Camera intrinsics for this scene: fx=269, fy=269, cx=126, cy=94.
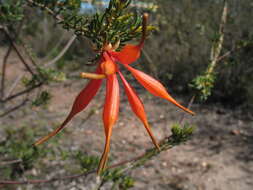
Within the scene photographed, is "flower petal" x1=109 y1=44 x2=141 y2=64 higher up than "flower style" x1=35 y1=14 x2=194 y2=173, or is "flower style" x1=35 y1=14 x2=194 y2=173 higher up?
"flower petal" x1=109 y1=44 x2=141 y2=64

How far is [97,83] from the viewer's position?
0.48 metres

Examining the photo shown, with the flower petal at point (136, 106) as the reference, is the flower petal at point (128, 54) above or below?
above

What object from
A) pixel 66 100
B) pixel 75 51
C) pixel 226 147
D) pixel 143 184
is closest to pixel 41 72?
pixel 143 184

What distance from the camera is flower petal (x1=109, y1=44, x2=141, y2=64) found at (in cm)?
45

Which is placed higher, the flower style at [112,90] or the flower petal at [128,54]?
the flower petal at [128,54]

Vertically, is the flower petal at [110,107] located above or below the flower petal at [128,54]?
below

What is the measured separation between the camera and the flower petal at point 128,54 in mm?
449

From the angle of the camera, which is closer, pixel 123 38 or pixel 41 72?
pixel 123 38

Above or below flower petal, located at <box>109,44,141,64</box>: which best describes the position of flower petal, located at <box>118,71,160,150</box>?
below

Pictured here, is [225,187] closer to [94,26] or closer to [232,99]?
[232,99]

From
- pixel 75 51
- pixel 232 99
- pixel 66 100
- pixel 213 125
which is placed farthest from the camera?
pixel 75 51

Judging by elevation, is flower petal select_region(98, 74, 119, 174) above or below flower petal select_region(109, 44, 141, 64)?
below

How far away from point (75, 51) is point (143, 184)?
234 inches

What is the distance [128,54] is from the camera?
47cm
